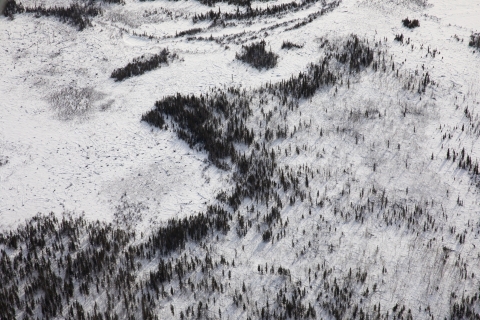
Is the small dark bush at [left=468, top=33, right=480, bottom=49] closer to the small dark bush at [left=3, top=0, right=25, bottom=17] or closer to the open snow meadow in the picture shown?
the open snow meadow

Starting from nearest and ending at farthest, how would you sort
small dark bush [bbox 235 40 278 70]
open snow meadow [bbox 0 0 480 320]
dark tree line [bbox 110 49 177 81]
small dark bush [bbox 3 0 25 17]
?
open snow meadow [bbox 0 0 480 320], small dark bush [bbox 235 40 278 70], dark tree line [bbox 110 49 177 81], small dark bush [bbox 3 0 25 17]

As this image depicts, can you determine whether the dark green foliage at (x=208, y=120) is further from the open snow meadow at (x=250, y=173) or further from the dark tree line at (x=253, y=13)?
the dark tree line at (x=253, y=13)

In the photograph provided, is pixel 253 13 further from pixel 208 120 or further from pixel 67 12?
pixel 208 120

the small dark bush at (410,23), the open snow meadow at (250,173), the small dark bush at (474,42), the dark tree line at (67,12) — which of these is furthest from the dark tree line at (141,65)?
the small dark bush at (474,42)

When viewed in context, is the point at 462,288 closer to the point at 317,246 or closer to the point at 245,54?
the point at 317,246

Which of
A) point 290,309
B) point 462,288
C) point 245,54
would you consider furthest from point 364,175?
point 245,54

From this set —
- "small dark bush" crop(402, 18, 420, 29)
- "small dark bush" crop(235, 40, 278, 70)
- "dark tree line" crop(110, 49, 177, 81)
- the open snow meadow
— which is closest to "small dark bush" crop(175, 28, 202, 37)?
the open snow meadow

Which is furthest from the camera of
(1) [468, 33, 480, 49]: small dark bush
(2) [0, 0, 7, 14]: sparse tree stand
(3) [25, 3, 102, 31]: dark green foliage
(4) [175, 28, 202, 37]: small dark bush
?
(2) [0, 0, 7, 14]: sparse tree stand

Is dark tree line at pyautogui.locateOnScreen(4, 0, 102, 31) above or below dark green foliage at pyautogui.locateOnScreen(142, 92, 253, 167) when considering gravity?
above
